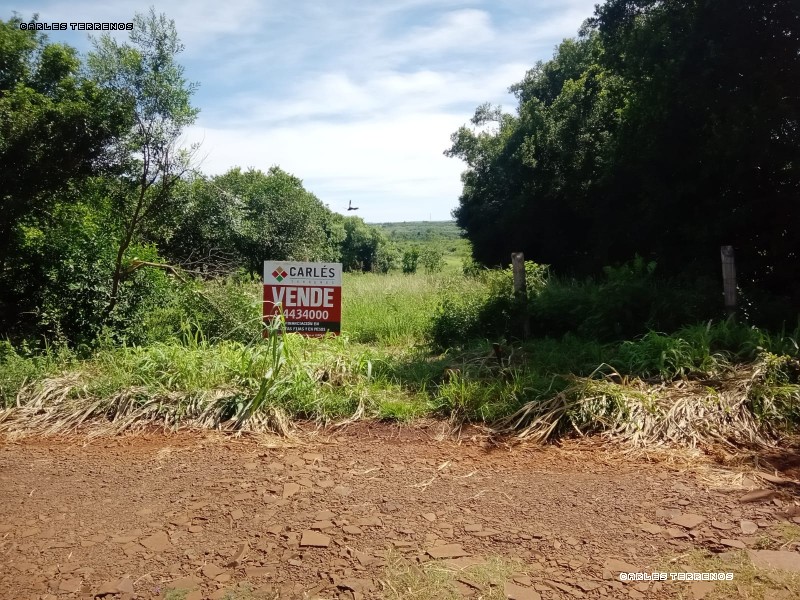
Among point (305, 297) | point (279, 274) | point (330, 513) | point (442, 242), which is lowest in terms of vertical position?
point (330, 513)

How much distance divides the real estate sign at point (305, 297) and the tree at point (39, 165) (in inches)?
93.2

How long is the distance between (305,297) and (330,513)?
406cm

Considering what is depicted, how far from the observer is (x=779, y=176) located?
384 inches

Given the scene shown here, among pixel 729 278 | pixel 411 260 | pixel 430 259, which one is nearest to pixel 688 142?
pixel 729 278

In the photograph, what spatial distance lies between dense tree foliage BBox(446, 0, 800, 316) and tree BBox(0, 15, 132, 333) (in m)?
8.53

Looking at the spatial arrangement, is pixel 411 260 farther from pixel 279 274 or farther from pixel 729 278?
pixel 729 278

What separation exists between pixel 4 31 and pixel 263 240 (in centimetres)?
1484

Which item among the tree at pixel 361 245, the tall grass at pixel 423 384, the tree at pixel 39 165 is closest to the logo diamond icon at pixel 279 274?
the tall grass at pixel 423 384

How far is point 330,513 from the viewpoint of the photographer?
3.52 metres

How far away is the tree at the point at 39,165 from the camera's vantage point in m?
6.63

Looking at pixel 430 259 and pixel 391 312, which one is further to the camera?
pixel 430 259

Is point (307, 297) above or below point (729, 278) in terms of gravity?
below

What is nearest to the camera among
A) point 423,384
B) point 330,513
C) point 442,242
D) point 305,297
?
point 330,513

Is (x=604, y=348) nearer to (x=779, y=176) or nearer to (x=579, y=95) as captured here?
(x=779, y=176)
